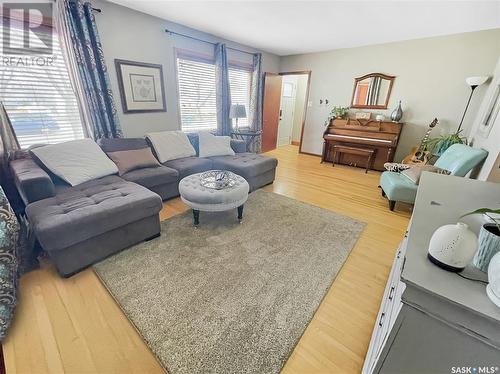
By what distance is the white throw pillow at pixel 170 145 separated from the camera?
3.11 m

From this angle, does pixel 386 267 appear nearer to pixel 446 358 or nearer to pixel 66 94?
pixel 446 358

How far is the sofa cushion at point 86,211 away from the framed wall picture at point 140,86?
1.51 meters

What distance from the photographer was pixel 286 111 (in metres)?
6.53

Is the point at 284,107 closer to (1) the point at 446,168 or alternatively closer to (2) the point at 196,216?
(1) the point at 446,168

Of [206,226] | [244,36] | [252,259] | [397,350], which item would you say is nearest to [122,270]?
[206,226]

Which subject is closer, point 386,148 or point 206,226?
point 206,226

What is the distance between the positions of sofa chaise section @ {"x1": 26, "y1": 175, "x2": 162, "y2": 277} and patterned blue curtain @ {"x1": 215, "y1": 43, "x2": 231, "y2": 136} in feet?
8.72

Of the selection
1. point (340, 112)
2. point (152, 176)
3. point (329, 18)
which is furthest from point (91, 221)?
point (340, 112)

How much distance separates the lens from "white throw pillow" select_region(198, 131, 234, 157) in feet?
11.5

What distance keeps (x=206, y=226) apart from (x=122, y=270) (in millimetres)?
872

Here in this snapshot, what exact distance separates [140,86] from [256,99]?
2.63m

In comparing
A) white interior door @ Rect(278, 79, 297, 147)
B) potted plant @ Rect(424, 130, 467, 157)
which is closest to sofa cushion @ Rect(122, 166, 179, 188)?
potted plant @ Rect(424, 130, 467, 157)

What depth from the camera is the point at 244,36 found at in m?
3.88

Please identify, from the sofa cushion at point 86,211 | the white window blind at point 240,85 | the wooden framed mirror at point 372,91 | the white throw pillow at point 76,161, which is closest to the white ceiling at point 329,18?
the wooden framed mirror at point 372,91
